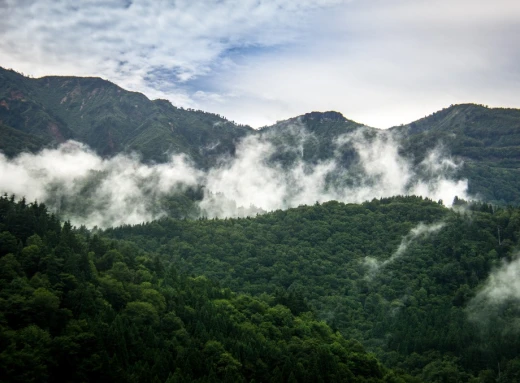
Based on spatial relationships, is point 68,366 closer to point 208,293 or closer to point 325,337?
point 208,293

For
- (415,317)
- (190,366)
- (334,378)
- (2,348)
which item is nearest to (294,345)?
(334,378)

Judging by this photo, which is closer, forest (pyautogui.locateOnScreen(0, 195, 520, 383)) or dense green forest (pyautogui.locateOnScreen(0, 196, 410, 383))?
dense green forest (pyautogui.locateOnScreen(0, 196, 410, 383))

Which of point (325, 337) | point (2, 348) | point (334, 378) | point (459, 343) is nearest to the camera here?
point (2, 348)

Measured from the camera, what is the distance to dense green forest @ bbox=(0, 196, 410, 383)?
86750 mm

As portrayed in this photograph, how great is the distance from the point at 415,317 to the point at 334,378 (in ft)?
275

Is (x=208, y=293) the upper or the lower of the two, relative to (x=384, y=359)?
upper

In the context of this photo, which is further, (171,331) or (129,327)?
(171,331)

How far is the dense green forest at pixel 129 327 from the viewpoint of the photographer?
8675cm

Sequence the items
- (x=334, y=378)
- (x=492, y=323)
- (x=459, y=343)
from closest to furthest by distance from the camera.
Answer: (x=334, y=378)
(x=459, y=343)
(x=492, y=323)

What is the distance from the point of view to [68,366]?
86500mm

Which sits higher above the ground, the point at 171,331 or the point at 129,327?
the point at 129,327

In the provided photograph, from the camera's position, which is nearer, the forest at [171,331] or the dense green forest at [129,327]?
the dense green forest at [129,327]

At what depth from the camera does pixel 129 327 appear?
4001 inches

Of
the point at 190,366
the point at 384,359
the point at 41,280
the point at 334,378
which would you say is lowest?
the point at 384,359
